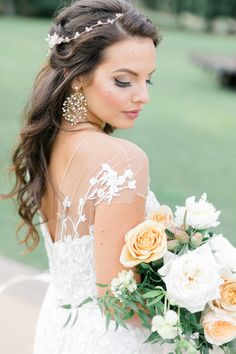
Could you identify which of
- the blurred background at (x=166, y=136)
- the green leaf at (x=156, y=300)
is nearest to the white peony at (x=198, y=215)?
the green leaf at (x=156, y=300)

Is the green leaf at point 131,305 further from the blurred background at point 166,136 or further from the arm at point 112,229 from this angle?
the blurred background at point 166,136

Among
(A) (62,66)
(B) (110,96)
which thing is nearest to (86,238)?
(B) (110,96)

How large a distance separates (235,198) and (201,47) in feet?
58.5

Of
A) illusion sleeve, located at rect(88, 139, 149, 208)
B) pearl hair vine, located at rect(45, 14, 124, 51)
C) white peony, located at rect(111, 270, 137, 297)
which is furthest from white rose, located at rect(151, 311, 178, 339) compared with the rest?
pearl hair vine, located at rect(45, 14, 124, 51)

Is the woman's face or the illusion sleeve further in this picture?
the woman's face

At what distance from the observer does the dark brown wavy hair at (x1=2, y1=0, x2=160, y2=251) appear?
193 centimetres

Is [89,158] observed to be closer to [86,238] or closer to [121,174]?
[121,174]

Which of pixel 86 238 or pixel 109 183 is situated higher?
pixel 109 183

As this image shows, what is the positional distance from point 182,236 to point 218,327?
27 cm

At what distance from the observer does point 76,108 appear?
2004 millimetres

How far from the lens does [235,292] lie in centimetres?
179

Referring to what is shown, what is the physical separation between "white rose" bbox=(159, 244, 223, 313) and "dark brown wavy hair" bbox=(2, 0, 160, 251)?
0.58m

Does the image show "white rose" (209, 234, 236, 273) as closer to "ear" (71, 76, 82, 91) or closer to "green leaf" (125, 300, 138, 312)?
"green leaf" (125, 300, 138, 312)

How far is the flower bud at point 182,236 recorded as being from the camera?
1824 mm
